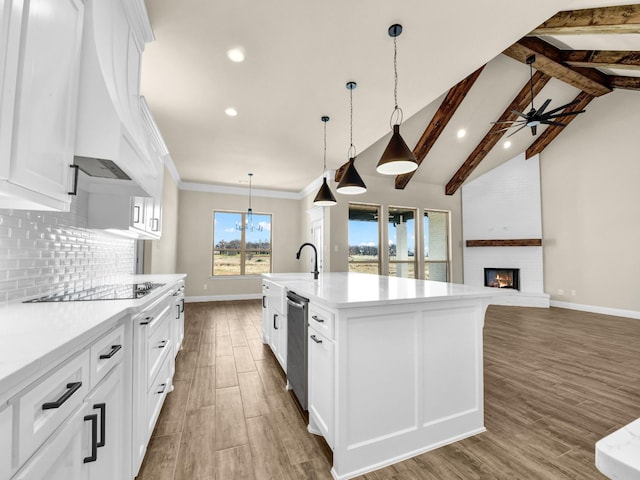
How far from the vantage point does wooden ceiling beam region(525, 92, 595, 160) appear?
5477 millimetres

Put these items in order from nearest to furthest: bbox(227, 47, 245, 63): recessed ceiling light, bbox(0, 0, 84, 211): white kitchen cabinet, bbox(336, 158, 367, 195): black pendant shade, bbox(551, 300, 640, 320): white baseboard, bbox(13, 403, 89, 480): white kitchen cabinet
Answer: bbox(13, 403, 89, 480): white kitchen cabinet → bbox(0, 0, 84, 211): white kitchen cabinet → bbox(227, 47, 245, 63): recessed ceiling light → bbox(336, 158, 367, 195): black pendant shade → bbox(551, 300, 640, 320): white baseboard

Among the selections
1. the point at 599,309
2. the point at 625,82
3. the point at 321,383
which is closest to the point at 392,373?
the point at 321,383

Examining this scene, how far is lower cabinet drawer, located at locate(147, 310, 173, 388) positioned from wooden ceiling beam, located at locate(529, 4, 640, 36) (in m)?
5.27

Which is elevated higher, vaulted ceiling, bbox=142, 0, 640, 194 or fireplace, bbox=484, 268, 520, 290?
vaulted ceiling, bbox=142, 0, 640, 194

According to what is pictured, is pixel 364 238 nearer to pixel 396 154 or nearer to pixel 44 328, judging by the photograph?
pixel 396 154

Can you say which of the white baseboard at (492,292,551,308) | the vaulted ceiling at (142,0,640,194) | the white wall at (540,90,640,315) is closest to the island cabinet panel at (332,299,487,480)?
the vaulted ceiling at (142,0,640,194)

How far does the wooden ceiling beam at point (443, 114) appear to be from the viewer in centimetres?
454

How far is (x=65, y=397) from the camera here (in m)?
0.79

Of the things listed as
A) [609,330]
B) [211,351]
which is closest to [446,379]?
[211,351]

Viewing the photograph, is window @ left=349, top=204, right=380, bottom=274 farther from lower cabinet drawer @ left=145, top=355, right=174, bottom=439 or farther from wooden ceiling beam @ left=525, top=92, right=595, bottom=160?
lower cabinet drawer @ left=145, top=355, right=174, bottom=439

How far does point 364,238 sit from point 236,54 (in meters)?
4.63

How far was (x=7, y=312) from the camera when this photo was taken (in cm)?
117

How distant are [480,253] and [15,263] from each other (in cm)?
797

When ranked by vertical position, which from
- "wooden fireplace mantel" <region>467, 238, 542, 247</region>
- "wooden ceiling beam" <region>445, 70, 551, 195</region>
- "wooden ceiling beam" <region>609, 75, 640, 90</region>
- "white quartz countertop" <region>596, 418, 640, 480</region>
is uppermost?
"wooden ceiling beam" <region>609, 75, 640, 90</region>
